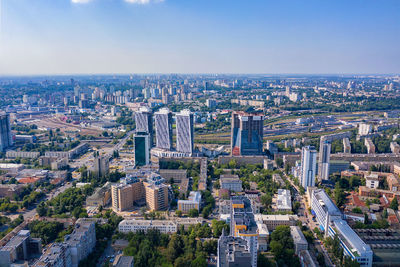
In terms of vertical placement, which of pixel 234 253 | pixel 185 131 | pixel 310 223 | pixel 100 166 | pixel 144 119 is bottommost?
pixel 310 223

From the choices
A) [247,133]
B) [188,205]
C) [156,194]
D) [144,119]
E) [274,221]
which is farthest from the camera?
[144,119]

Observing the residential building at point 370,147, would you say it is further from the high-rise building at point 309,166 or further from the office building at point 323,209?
the office building at point 323,209

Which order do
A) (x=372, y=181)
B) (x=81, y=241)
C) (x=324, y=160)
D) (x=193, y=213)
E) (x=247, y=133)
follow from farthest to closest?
(x=247, y=133) → (x=324, y=160) → (x=372, y=181) → (x=193, y=213) → (x=81, y=241)

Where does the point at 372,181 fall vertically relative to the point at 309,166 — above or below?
below

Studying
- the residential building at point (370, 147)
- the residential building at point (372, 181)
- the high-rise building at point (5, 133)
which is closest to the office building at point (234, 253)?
the residential building at point (372, 181)

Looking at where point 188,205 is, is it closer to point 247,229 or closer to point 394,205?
point 247,229

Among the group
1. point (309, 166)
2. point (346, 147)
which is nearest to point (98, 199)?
point (309, 166)

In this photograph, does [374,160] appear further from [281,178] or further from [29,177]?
[29,177]
